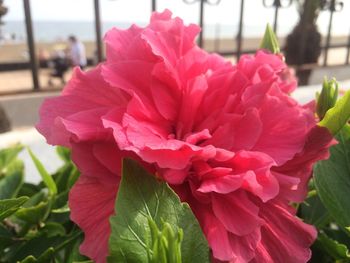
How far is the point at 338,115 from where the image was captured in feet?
0.93

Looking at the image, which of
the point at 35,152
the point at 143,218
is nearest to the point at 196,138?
the point at 143,218

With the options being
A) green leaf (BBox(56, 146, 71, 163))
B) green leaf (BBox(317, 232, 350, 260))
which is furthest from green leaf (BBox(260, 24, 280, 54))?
green leaf (BBox(56, 146, 71, 163))

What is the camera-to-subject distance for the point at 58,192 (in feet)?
1.52

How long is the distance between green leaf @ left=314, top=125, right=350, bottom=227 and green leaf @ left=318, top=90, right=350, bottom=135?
4 centimetres

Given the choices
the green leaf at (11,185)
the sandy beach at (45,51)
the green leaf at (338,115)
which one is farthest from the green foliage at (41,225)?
the sandy beach at (45,51)

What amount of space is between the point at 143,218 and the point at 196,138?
0.18ft

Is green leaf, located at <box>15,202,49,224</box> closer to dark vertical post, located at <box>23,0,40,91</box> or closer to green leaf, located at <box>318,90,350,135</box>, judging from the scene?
green leaf, located at <box>318,90,350,135</box>

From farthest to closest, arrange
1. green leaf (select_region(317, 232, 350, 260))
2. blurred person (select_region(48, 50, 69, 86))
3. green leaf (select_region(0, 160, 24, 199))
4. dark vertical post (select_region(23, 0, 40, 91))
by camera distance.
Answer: blurred person (select_region(48, 50, 69, 86)) < dark vertical post (select_region(23, 0, 40, 91)) < green leaf (select_region(0, 160, 24, 199)) < green leaf (select_region(317, 232, 350, 260))

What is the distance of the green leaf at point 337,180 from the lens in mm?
313

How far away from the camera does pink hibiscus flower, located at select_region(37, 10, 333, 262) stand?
236mm

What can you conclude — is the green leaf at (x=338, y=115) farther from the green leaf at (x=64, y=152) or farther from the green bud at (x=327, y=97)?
the green leaf at (x=64, y=152)

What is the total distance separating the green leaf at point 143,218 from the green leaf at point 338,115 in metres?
0.12

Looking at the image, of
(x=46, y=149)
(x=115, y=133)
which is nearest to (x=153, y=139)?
(x=115, y=133)

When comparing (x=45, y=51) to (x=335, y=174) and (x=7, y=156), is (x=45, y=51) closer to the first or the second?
(x=7, y=156)
